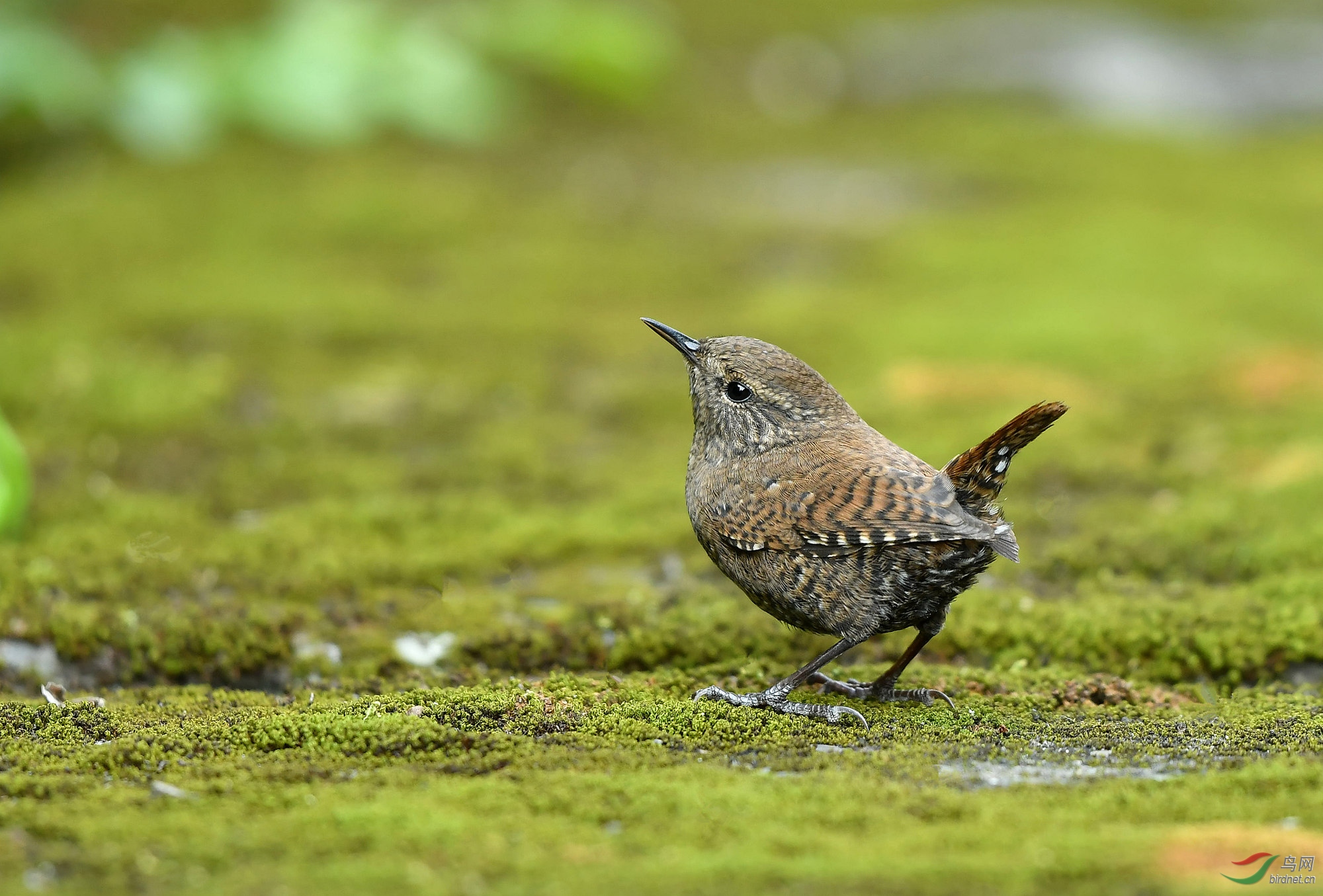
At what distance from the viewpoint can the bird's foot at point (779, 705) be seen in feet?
13.6

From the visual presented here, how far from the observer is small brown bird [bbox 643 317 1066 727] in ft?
13.5

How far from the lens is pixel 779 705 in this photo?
4289 mm

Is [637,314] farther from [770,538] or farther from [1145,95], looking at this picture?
[1145,95]

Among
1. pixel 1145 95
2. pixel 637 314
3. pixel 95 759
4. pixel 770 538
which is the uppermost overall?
pixel 1145 95

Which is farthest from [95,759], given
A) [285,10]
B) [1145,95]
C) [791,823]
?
[1145,95]

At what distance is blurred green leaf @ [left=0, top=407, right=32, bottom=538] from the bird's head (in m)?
2.87

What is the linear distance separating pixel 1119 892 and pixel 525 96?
11682mm

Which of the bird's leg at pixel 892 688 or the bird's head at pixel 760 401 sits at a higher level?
the bird's head at pixel 760 401

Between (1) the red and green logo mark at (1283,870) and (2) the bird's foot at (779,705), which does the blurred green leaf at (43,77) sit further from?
(1) the red and green logo mark at (1283,870)

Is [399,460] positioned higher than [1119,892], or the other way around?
[399,460]

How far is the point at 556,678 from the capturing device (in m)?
4.46

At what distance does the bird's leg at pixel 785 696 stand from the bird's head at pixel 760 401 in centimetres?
86

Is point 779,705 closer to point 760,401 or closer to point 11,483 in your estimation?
point 760,401

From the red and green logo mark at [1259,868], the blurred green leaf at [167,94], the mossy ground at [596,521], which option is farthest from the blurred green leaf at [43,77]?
the red and green logo mark at [1259,868]
